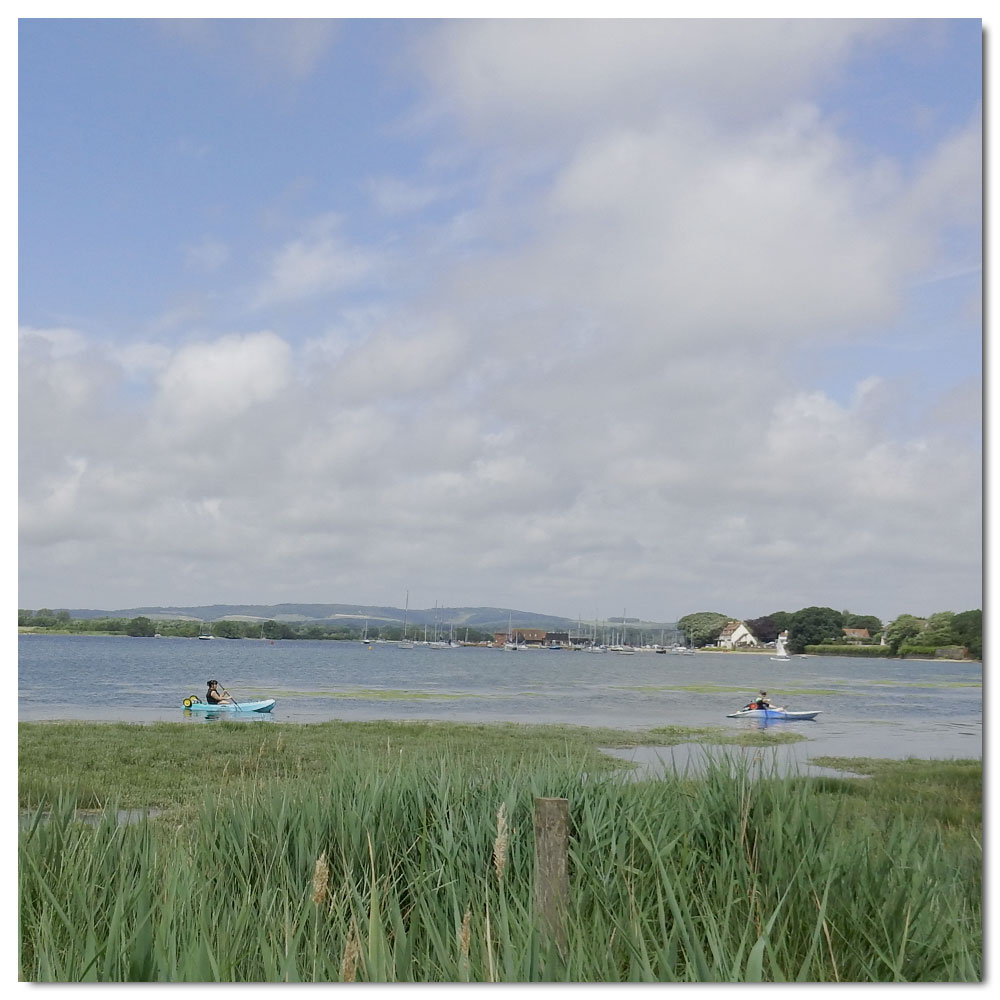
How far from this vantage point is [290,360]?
21.9 ft

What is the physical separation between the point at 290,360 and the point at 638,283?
2.84m

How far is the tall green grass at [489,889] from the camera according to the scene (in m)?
2.54

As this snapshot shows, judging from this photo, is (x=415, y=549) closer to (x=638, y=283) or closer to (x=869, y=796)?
(x=869, y=796)

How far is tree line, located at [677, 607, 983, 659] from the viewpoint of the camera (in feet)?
17.0

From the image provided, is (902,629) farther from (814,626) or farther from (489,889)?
(814,626)

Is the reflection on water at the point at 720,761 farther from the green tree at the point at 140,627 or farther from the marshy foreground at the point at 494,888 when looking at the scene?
the green tree at the point at 140,627

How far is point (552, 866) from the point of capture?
9.44 ft

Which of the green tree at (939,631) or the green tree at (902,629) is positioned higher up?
the green tree at (939,631)

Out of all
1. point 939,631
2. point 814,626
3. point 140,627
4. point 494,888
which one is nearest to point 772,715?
point 814,626

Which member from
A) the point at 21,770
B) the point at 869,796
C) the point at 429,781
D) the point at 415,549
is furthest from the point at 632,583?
the point at 415,549

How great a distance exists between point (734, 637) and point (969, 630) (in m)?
16.5

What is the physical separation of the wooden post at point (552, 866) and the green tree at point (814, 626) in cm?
1202

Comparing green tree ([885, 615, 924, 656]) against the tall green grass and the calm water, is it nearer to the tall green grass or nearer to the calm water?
the calm water

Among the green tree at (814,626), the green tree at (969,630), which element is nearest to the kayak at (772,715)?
the green tree at (814,626)
